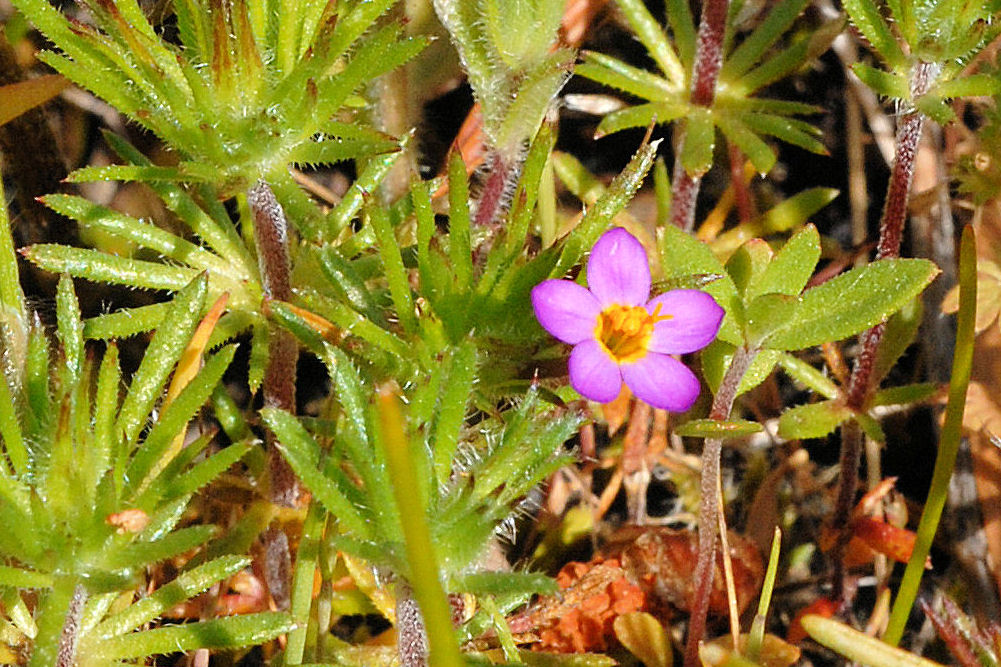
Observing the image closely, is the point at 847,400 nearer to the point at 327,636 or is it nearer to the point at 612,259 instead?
the point at 612,259

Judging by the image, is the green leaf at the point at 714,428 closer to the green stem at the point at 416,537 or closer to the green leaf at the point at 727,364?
the green leaf at the point at 727,364

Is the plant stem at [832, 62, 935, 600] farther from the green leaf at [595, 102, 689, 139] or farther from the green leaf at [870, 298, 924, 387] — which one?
the green leaf at [595, 102, 689, 139]

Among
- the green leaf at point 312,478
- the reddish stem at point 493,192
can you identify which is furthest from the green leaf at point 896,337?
the green leaf at point 312,478

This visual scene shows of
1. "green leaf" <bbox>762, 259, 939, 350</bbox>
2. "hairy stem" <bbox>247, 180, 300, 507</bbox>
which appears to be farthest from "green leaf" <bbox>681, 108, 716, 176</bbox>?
"hairy stem" <bbox>247, 180, 300, 507</bbox>

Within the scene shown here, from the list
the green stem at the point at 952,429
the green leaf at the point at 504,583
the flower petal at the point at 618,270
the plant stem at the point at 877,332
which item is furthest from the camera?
the plant stem at the point at 877,332

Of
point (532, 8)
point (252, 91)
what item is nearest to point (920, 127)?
point (532, 8)

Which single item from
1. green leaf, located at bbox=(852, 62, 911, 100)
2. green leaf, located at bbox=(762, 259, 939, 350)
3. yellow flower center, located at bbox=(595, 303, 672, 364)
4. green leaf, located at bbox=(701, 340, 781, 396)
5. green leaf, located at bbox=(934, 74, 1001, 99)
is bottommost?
green leaf, located at bbox=(701, 340, 781, 396)
